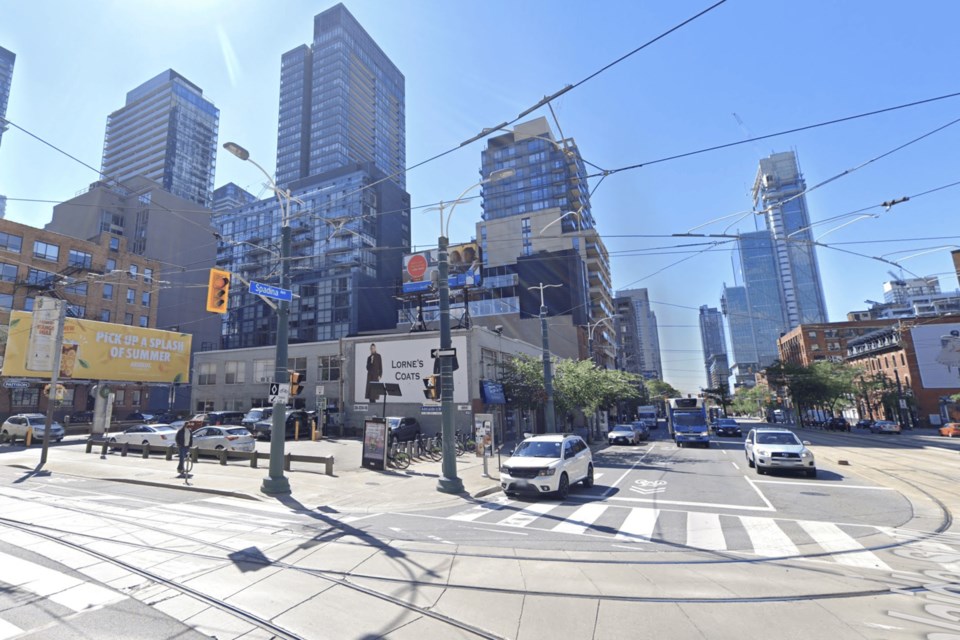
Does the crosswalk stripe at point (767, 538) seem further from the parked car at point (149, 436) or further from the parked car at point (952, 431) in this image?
the parked car at point (952, 431)

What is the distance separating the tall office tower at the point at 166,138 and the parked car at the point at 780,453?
16120 cm

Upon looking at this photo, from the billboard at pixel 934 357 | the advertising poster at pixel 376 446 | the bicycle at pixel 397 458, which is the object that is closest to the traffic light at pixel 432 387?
the advertising poster at pixel 376 446

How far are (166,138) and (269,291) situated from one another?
163652 millimetres

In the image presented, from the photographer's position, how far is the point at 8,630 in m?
4.55

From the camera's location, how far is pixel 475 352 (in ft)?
102

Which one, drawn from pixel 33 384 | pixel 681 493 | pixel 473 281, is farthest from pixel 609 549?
pixel 33 384

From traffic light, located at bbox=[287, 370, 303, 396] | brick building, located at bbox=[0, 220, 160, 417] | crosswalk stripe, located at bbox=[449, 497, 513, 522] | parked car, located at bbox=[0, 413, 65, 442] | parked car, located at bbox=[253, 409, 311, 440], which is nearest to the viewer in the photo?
crosswalk stripe, located at bbox=[449, 497, 513, 522]

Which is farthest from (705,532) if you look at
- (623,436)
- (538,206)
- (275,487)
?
(538,206)

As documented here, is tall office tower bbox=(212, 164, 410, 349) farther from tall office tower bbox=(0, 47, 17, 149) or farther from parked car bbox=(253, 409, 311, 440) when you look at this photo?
tall office tower bbox=(0, 47, 17, 149)

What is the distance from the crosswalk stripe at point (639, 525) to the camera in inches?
340

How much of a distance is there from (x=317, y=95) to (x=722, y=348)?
175923 millimetres

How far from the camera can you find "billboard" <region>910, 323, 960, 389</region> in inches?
2158

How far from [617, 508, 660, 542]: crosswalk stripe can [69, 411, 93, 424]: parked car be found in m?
49.5

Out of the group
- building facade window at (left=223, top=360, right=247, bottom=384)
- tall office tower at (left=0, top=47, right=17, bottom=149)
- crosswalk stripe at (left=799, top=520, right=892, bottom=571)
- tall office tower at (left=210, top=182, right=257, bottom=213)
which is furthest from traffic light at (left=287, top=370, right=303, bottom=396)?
tall office tower at (left=0, top=47, right=17, bottom=149)
